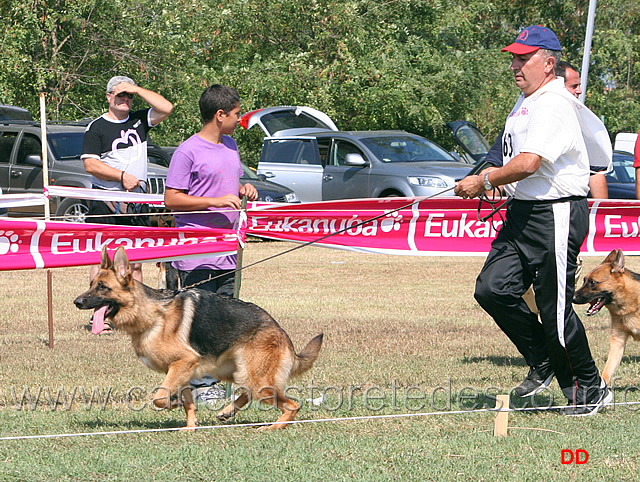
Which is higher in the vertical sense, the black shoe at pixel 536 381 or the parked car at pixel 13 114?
the parked car at pixel 13 114

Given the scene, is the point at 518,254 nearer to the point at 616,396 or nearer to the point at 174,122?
the point at 616,396

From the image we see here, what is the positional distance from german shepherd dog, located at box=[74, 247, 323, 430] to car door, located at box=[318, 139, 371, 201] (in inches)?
438

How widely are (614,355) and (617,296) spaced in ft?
1.52

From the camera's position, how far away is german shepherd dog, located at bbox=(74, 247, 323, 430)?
4.97 meters

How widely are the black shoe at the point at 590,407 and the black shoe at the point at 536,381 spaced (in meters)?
0.52

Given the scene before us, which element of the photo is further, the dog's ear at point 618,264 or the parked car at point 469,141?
the parked car at point 469,141

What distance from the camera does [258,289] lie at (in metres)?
11.5

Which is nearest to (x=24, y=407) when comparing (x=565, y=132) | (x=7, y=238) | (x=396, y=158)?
(x=7, y=238)

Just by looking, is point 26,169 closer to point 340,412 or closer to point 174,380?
point 340,412

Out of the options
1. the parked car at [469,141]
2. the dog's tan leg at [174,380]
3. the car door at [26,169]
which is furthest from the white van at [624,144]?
the dog's tan leg at [174,380]

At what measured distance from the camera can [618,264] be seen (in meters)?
6.57

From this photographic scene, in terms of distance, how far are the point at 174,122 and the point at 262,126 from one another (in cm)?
634

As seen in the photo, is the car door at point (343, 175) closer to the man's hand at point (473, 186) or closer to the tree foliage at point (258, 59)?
the tree foliage at point (258, 59)

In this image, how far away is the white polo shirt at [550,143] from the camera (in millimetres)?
4926
